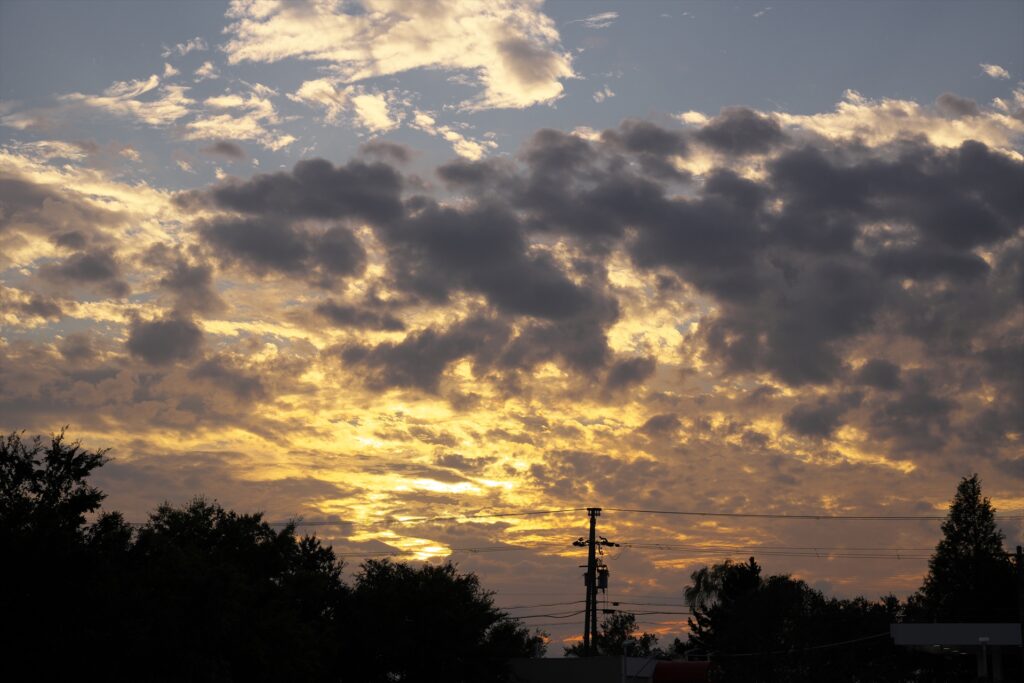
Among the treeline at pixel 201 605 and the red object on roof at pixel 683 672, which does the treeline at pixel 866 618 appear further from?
the treeline at pixel 201 605

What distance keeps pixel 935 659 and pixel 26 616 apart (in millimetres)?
78649

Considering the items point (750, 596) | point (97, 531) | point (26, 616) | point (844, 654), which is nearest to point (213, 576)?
point (97, 531)

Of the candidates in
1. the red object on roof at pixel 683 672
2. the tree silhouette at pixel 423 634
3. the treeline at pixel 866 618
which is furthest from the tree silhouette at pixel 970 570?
the tree silhouette at pixel 423 634

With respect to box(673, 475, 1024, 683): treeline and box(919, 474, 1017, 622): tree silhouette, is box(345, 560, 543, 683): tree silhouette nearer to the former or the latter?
box(673, 475, 1024, 683): treeline

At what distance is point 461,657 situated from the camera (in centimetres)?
8219

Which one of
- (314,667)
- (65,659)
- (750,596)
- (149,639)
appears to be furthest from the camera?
(750,596)

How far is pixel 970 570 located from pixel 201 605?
85.3 metres

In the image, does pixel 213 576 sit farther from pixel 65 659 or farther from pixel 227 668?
pixel 65 659

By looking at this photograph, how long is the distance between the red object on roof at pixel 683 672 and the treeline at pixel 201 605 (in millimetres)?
11553

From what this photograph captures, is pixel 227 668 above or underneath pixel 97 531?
underneath

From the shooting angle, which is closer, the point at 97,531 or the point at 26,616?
the point at 26,616

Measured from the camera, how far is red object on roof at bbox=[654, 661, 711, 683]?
3275 inches

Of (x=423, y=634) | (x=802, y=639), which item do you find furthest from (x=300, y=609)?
(x=802, y=639)

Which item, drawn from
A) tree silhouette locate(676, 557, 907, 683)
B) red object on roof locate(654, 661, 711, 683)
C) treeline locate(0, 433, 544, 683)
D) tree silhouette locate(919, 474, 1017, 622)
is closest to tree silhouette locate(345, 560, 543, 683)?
treeline locate(0, 433, 544, 683)
